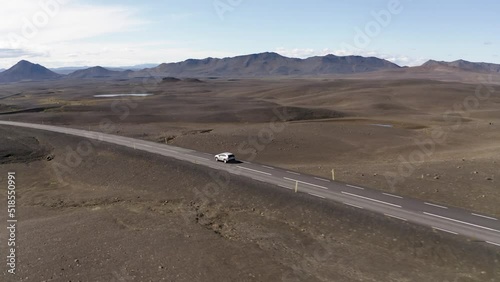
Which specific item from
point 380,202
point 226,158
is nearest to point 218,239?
point 380,202

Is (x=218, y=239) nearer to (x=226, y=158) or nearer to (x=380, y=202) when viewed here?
(x=380, y=202)

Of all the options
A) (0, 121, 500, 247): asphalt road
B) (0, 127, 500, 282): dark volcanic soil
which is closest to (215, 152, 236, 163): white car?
(0, 121, 500, 247): asphalt road

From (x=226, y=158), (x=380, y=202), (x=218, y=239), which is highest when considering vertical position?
(x=226, y=158)

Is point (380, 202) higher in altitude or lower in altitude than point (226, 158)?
lower

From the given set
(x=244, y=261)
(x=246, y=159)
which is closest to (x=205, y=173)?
(x=246, y=159)

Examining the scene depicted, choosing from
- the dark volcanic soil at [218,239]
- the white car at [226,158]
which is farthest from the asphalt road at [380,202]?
the dark volcanic soil at [218,239]

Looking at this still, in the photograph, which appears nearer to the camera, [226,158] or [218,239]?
[218,239]

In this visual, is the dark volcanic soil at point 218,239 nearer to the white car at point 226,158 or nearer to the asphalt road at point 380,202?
the asphalt road at point 380,202

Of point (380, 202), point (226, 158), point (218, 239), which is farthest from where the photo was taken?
point (226, 158)
